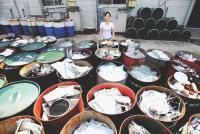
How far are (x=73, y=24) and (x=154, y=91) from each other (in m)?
7.25

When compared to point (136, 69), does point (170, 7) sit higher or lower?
higher

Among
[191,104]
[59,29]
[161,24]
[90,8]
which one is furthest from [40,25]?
[191,104]

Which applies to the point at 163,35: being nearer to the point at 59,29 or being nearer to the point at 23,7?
the point at 59,29

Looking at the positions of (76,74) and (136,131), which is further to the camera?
(76,74)

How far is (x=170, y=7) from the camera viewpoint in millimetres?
8109

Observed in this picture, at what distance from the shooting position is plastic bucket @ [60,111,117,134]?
1910 mm

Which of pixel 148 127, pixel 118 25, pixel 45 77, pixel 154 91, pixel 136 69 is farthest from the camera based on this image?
pixel 118 25

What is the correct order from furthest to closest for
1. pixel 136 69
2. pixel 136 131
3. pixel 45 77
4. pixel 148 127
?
pixel 136 69
pixel 45 77
pixel 148 127
pixel 136 131

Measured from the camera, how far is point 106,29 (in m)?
5.05

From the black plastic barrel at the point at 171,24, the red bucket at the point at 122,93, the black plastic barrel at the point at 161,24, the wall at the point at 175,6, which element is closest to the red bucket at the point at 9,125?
the red bucket at the point at 122,93

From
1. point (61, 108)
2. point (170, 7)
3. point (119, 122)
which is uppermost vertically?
point (170, 7)

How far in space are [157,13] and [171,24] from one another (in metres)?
0.98

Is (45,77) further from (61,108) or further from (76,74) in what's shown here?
(61,108)

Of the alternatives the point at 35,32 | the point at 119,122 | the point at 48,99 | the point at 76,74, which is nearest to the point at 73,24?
the point at 35,32
